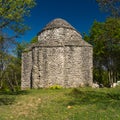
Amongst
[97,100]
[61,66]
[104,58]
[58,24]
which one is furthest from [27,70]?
[97,100]

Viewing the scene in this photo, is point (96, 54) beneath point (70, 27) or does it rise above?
beneath

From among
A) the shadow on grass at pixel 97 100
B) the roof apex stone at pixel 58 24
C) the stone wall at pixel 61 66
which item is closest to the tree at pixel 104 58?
the roof apex stone at pixel 58 24

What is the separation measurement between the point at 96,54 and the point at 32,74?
13.7 meters

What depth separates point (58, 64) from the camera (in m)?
26.3

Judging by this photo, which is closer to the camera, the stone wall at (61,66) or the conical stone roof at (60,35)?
the stone wall at (61,66)

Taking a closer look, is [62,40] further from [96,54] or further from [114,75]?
[114,75]

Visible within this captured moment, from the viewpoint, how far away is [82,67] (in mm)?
26859

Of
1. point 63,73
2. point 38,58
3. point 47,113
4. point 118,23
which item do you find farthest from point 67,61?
point 47,113

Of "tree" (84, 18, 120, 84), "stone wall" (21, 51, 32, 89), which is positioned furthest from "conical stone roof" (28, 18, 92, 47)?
"tree" (84, 18, 120, 84)

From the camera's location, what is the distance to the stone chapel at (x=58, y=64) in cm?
2603

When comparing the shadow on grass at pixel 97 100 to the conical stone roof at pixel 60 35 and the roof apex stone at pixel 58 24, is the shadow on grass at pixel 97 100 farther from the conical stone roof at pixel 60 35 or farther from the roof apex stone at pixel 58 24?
the roof apex stone at pixel 58 24

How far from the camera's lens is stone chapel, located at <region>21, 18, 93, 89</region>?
2603cm

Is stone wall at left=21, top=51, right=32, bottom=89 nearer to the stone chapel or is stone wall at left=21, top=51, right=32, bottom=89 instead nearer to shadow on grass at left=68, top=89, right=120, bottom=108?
the stone chapel

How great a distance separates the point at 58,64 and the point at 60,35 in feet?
14.3
